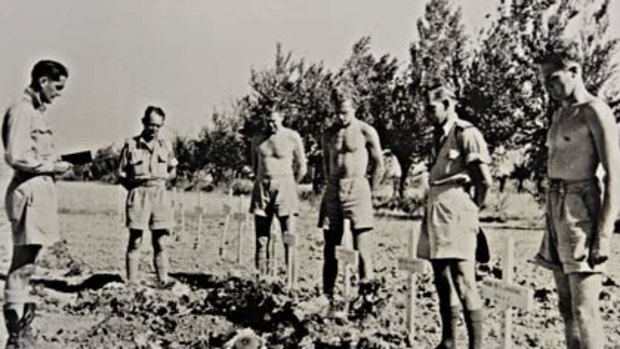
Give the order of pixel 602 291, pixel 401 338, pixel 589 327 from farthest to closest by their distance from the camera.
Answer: pixel 401 338
pixel 602 291
pixel 589 327

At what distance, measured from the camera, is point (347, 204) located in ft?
10.3

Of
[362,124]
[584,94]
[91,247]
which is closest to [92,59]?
[91,247]

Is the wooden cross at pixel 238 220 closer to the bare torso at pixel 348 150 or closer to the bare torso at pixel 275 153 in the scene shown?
the bare torso at pixel 275 153

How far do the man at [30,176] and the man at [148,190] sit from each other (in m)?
0.23

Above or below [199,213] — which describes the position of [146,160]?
above

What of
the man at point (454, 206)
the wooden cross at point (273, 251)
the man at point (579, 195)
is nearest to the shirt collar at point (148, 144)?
the wooden cross at point (273, 251)

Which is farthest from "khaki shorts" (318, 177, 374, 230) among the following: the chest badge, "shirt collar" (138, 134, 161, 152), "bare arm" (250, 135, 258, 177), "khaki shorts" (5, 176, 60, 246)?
"khaki shorts" (5, 176, 60, 246)

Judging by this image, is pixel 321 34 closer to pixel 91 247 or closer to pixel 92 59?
pixel 92 59

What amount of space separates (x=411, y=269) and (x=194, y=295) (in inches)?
30.1

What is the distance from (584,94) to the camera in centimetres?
258

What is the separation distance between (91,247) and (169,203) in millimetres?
300

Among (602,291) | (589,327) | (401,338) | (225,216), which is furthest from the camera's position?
(225,216)

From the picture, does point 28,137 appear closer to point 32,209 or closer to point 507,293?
point 32,209

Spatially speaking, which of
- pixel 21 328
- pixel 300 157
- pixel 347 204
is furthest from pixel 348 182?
pixel 21 328
